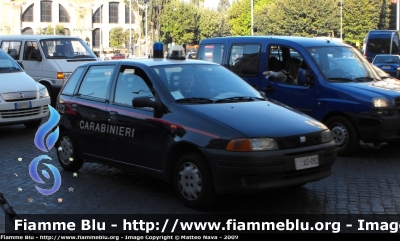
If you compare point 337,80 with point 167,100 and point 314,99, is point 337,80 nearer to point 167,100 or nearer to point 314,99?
point 314,99

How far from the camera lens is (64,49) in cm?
1611

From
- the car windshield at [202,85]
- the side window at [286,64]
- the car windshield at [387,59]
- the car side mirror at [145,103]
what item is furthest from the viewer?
the car windshield at [387,59]

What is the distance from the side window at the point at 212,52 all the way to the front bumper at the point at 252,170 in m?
5.69

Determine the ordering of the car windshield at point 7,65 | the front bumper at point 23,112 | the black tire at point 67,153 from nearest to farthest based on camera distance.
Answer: the black tire at point 67,153 → the front bumper at point 23,112 → the car windshield at point 7,65

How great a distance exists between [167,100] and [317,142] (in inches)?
66.1

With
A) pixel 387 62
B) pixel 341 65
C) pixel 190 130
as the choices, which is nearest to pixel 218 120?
pixel 190 130

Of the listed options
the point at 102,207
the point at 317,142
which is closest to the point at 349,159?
the point at 317,142

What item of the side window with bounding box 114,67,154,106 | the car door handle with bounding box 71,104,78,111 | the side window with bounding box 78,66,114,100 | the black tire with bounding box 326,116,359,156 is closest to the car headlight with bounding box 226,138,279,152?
the side window with bounding box 114,67,154,106

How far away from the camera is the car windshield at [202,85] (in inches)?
266

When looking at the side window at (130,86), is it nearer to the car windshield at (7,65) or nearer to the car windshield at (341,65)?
the car windshield at (341,65)

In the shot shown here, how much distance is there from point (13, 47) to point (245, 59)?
8155 mm

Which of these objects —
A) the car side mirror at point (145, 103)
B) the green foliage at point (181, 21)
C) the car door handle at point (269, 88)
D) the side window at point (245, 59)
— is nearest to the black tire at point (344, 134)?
the car door handle at point (269, 88)

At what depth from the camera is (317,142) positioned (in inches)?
246

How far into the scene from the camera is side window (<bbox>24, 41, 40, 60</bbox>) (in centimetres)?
1590
